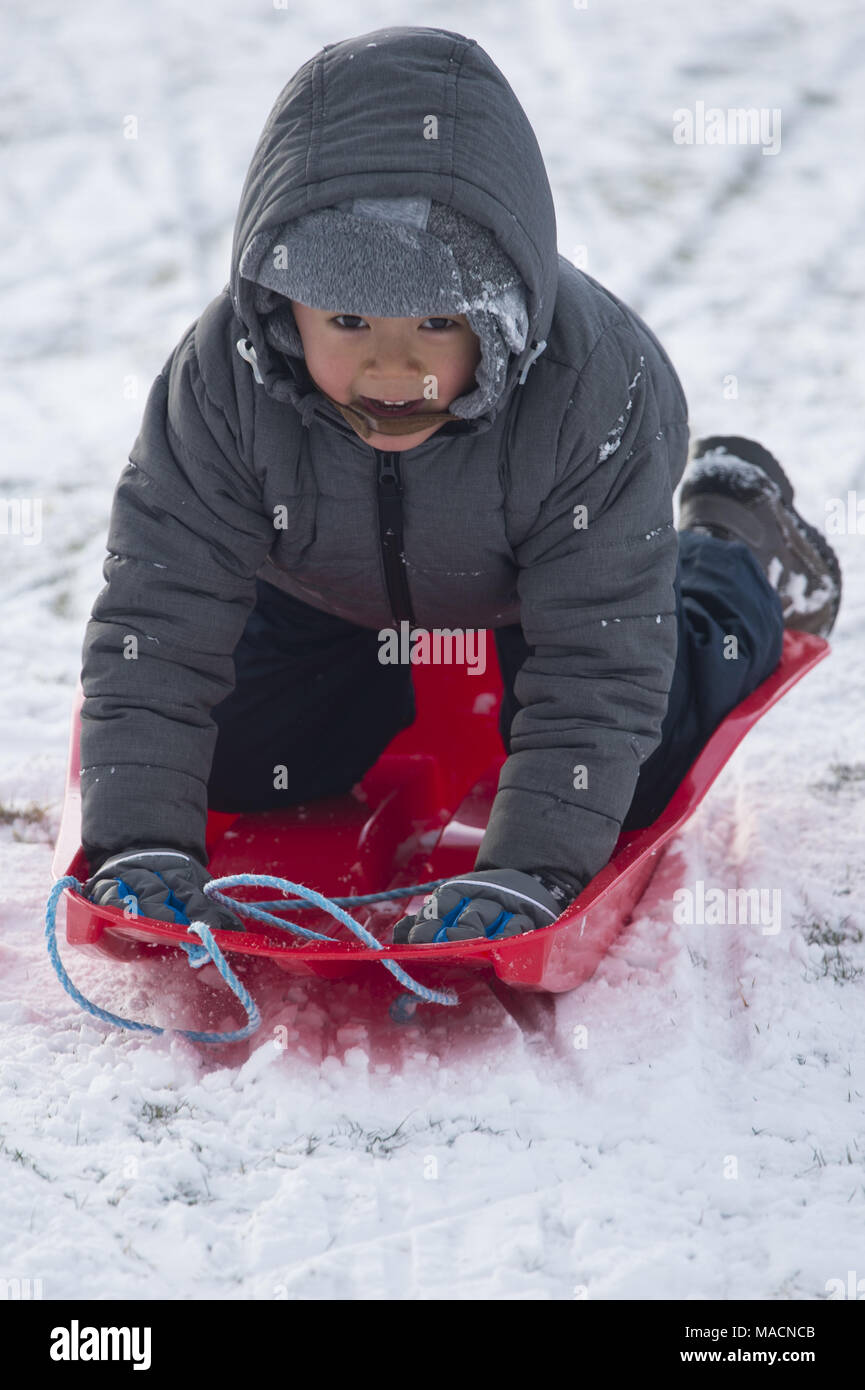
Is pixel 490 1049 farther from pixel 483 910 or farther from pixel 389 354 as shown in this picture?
pixel 389 354

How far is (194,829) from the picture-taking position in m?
1.42

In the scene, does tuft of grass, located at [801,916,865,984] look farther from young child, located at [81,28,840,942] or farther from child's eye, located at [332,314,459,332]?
child's eye, located at [332,314,459,332]

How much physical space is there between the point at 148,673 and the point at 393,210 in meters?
0.51

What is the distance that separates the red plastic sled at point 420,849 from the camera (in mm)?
1274

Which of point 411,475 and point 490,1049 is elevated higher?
point 411,475

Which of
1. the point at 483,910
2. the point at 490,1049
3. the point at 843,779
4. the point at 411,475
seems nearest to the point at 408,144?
the point at 411,475

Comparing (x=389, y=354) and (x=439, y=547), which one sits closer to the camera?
(x=389, y=354)

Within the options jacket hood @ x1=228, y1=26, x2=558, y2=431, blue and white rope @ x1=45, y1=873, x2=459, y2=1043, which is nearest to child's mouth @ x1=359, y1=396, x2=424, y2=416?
jacket hood @ x1=228, y1=26, x2=558, y2=431

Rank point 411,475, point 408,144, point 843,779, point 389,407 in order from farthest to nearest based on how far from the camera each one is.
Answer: point 843,779
point 411,475
point 389,407
point 408,144

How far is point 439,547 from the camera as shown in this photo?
1.39m

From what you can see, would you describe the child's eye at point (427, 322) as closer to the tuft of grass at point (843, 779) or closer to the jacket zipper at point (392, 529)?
the jacket zipper at point (392, 529)

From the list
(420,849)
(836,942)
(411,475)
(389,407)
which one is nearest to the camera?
(389,407)

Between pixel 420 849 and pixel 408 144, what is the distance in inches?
35.2
